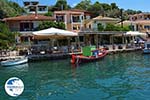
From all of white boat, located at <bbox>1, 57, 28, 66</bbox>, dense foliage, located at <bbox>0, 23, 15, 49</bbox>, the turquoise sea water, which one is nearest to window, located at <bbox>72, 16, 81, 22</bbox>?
dense foliage, located at <bbox>0, 23, 15, 49</bbox>

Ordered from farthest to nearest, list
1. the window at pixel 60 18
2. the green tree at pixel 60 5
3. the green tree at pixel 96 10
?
the green tree at pixel 60 5
the green tree at pixel 96 10
the window at pixel 60 18

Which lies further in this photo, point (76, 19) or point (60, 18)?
point (76, 19)

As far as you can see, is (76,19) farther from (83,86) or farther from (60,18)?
(83,86)

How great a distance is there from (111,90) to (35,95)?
473cm

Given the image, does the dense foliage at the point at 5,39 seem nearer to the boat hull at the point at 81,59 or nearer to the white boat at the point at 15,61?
Answer: the white boat at the point at 15,61

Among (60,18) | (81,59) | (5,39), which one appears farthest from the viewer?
(60,18)

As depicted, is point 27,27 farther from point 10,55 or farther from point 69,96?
point 69,96

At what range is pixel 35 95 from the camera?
19047mm

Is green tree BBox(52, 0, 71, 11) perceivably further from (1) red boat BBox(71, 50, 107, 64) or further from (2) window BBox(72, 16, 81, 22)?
(1) red boat BBox(71, 50, 107, 64)

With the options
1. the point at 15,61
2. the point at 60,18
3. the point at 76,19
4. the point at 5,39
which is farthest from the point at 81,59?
the point at 76,19
